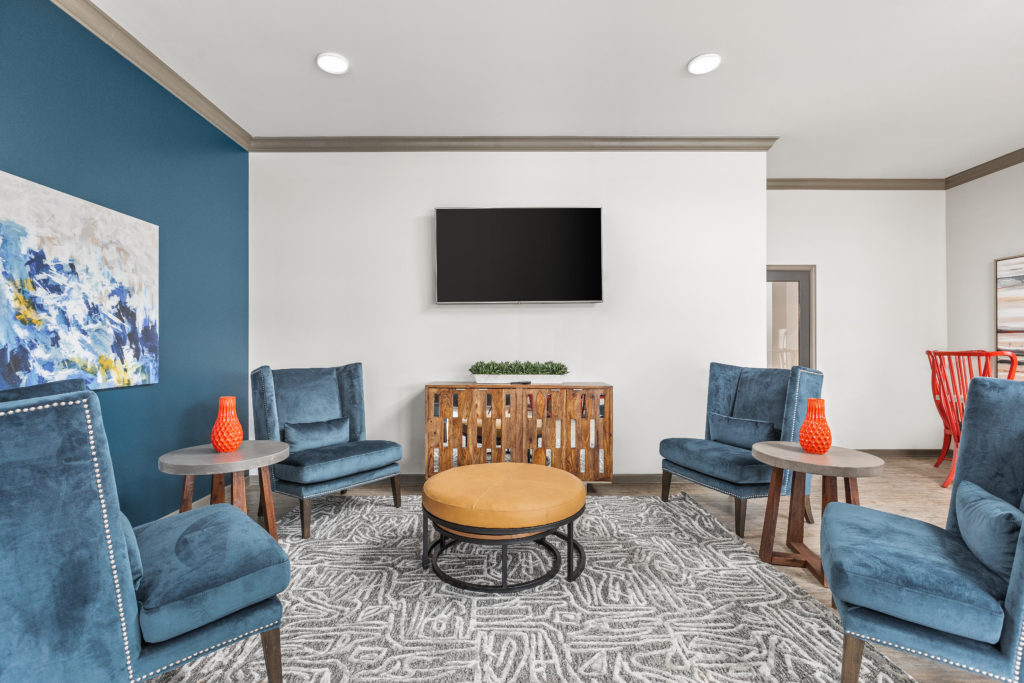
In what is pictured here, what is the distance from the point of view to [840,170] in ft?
14.7

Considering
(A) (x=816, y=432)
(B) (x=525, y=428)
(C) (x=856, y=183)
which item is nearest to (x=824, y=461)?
(A) (x=816, y=432)

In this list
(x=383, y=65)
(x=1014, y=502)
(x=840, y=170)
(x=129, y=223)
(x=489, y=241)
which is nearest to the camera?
(x=1014, y=502)

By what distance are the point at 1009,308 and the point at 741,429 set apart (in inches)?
131

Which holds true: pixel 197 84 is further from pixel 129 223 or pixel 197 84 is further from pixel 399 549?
pixel 399 549

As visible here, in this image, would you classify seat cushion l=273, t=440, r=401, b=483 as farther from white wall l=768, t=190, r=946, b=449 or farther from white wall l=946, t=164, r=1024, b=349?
white wall l=946, t=164, r=1024, b=349

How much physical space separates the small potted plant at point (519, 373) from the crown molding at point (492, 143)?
180 cm

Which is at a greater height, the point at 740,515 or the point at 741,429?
the point at 741,429

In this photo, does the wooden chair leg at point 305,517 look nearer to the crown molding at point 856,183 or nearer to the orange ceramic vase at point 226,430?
the orange ceramic vase at point 226,430

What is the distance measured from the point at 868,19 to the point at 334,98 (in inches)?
126

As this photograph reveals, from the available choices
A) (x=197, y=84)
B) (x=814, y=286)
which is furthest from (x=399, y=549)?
(x=814, y=286)

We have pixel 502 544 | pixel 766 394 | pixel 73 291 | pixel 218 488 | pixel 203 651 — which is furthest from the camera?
pixel 766 394

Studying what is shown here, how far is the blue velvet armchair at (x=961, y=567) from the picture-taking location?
1257 mm

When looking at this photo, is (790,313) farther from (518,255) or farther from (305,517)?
(305,517)

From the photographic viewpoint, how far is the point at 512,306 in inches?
153
